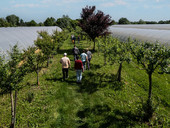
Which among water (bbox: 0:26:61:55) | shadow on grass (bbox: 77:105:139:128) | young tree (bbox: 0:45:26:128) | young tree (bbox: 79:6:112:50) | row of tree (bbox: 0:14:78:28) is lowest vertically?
shadow on grass (bbox: 77:105:139:128)

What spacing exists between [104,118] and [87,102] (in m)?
1.49

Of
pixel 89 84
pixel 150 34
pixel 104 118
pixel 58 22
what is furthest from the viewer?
pixel 58 22

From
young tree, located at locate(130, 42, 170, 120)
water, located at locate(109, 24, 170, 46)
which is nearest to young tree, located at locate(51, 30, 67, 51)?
young tree, located at locate(130, 42, 170, 120)

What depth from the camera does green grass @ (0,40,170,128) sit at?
227 inches

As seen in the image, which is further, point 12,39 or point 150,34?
point 150,34

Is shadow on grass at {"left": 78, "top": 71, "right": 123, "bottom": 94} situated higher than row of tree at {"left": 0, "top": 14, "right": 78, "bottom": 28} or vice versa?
row of tree at {"left": 0, "top": 14, "right": 78, "bottom": 28}

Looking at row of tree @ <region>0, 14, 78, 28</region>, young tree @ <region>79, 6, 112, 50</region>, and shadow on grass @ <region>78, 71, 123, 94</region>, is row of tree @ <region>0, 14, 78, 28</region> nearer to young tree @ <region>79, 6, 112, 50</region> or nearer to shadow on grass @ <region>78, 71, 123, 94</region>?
young tree @ <region>79, 6, 112, 50</region>

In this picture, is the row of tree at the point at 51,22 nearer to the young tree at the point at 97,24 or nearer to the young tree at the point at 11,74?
the young tree at the point at 97,24

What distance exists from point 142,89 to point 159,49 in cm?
423

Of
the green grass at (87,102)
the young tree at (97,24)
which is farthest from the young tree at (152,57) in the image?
the young tree at (97,24)

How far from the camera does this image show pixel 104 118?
601 centimetres

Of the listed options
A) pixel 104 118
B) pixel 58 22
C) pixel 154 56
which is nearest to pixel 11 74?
pixel 104 118

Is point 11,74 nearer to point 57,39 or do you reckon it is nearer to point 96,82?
point 96,82

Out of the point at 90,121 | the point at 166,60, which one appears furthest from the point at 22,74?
the point at 166,60
